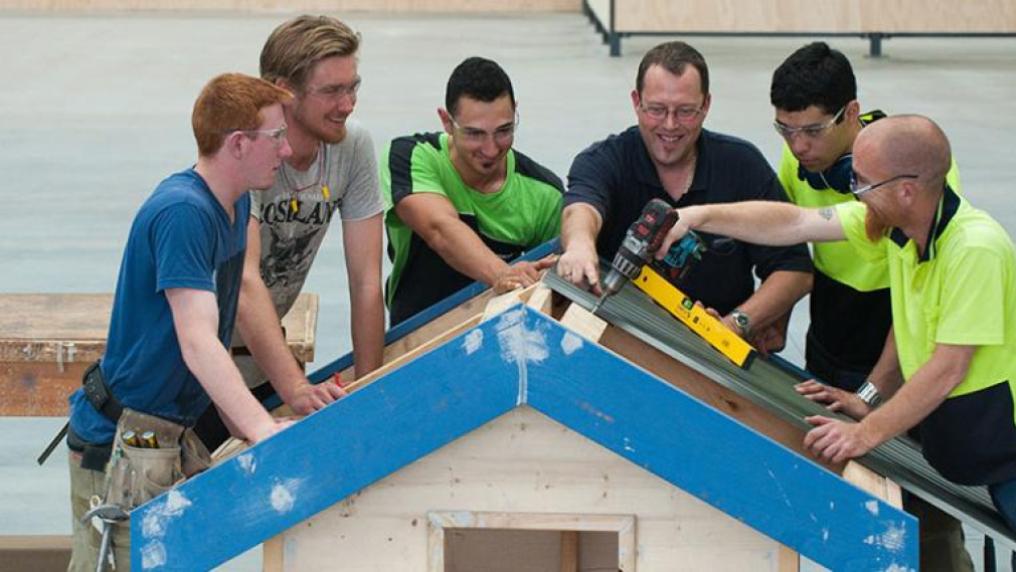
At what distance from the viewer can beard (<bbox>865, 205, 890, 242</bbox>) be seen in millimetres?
3316

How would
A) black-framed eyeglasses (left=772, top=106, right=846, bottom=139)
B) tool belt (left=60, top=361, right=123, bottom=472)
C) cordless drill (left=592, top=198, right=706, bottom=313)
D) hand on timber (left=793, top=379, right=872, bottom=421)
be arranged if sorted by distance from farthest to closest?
1. black-framed eyeglasses (left=772, top=106, right=846, bottom=139)
2. hand on timber (left=793, top=379, right=872, bottom=421)
3. cordless drill (left=592, top=198, right=706, bottom=313)
4. tool belt (left=60, top=361, right=123, bottom=472)

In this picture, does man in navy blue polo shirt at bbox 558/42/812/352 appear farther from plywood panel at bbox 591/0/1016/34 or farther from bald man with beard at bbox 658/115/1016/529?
plywood panel at bbox 591/0/1016/34

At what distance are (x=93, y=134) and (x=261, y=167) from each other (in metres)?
8.71

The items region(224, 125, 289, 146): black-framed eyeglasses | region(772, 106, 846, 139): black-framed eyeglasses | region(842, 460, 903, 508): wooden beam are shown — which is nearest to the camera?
region(842, 460, 903, 508): wooden beam

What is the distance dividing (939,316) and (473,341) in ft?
3.28

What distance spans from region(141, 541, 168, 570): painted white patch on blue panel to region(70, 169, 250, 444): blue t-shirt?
14.3 inches

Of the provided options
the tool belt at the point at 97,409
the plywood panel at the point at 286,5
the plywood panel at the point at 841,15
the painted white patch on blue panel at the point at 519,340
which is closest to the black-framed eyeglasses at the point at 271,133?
the tool belt at the point at 97,409

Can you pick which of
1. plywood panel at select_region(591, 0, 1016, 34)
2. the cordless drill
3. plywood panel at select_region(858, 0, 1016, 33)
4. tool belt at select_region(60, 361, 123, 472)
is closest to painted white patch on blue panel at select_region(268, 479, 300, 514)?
tool belt at select_region(60, 361, 123, 472)

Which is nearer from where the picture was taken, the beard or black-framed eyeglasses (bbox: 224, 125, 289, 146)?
black-framed eyeglasses (bbox: 224, 125, 289, 146)

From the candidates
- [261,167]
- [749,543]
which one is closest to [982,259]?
[749,543]

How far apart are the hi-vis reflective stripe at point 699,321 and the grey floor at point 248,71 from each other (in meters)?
1.96

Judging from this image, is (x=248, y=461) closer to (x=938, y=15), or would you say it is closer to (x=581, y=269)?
(x=581, y=269)

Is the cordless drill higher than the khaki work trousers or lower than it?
higher

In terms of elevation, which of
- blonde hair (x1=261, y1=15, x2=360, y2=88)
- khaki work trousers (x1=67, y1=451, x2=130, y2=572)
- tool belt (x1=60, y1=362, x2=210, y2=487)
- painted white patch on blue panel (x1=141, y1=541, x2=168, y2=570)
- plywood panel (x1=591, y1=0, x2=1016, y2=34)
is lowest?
painted white patch on blue panel (x1=141, y1=541, x2=168, y2=570)
